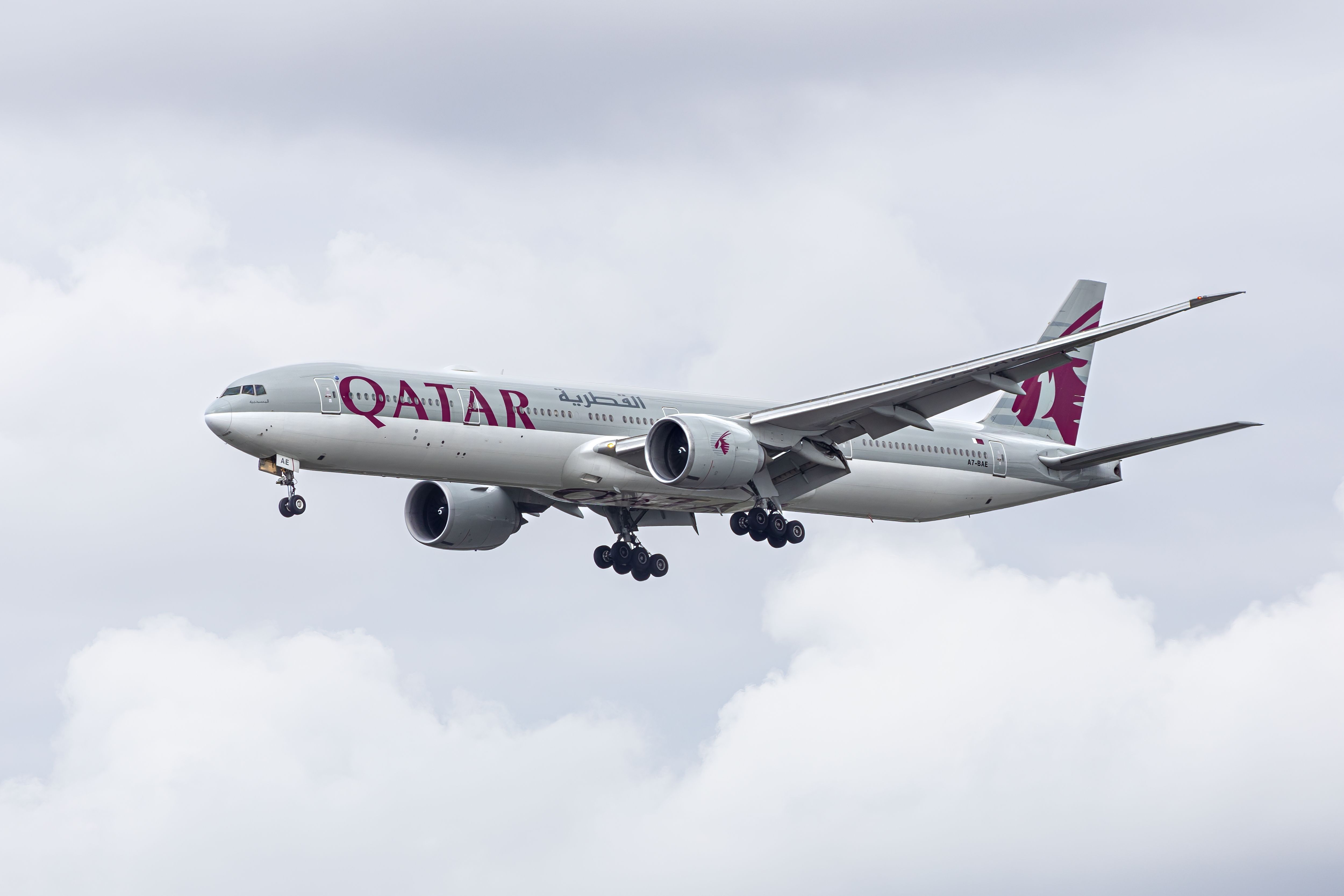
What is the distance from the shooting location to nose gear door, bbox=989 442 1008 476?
6234 cm

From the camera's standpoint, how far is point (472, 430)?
50.9m

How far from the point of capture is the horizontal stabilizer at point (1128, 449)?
53.7m

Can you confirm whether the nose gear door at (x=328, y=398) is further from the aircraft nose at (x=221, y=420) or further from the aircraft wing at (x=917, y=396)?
the aircraft wing at (x=917, y=396)

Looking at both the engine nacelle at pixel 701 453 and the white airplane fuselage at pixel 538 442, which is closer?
the white airplane fuselage at pixel 538 442

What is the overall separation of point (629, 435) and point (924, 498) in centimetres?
1129

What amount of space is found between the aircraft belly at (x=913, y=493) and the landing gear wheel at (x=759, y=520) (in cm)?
172

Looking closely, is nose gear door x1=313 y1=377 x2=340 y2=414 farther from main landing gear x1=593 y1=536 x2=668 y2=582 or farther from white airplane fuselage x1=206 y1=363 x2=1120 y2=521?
main landing gear x1=593 y1=536 x2=668 y2=582

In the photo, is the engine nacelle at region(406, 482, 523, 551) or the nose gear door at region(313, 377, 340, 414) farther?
the engine nacelle at region(406, 482, 523, 551)

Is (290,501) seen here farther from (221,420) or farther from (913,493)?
(913,493)

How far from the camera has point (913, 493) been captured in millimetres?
60062

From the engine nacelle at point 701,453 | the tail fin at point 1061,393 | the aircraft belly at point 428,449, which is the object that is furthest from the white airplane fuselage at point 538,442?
the tail fin at point 1061,393

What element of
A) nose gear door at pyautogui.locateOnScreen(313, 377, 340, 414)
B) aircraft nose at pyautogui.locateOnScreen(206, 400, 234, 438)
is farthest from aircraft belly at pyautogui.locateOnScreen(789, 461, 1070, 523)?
aircraft nose at pyautogui.locateOnScreen(206, 400, 234, 438)

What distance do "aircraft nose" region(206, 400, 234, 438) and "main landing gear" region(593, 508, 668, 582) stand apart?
16.5 metres

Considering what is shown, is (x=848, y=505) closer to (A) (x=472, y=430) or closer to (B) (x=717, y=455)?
(B) (x=717, y=455)
